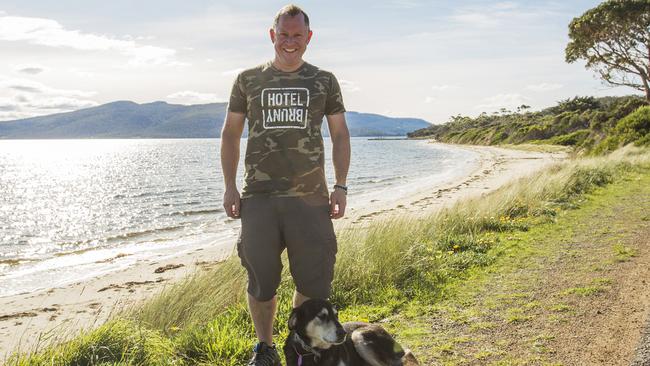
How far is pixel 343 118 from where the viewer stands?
385cm

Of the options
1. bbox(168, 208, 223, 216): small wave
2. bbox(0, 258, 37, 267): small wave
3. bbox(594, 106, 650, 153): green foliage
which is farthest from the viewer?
bbox(594, 106, 650, 153): green foliage

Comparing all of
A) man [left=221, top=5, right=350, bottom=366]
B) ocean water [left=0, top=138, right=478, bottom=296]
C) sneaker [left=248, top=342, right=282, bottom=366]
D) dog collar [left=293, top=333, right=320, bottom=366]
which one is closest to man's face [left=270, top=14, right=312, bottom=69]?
man [left=221, top=5, right=350, bottom=366]

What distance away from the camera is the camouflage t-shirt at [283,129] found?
11.6ft

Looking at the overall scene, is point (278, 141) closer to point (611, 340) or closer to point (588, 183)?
point (611, 340)

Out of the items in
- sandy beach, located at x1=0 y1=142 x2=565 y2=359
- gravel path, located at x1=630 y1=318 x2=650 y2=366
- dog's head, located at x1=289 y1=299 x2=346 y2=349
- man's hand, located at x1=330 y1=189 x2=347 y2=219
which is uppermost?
man's hand, located at x1=330 y1=189 x2=347 y2=219

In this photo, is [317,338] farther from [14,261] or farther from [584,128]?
[584,128]

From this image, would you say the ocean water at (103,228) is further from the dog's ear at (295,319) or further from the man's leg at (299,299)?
the dog's ear at (295,319)

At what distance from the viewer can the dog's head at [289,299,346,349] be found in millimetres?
3297

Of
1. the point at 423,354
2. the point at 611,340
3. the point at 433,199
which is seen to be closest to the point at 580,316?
the point at 611,340

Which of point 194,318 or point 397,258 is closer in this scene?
point 194,318

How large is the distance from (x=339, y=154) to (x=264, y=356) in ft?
5.26

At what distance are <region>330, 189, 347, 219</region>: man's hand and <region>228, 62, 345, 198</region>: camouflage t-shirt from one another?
113mm

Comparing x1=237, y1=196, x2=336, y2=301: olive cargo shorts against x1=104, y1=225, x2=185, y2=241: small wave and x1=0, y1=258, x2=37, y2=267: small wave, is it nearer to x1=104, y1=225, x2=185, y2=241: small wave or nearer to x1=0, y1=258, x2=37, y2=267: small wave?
x1=0, y1=258, x2=37, y2=267: small wave

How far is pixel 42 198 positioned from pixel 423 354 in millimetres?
39972
